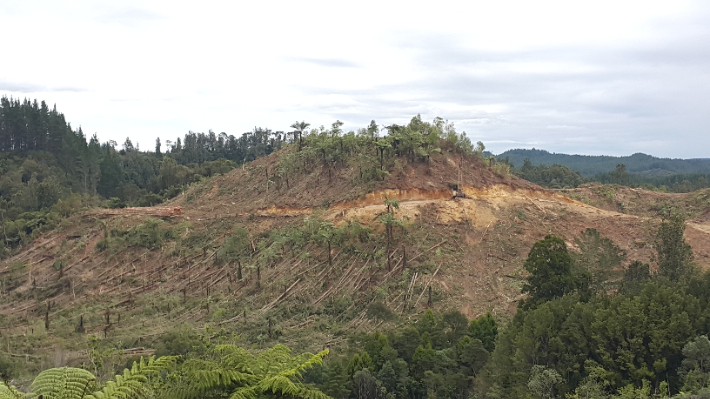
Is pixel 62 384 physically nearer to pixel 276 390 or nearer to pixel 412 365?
pixel 276 390

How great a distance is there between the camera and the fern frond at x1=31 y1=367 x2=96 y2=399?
4.85m

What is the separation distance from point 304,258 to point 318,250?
29.3 inches

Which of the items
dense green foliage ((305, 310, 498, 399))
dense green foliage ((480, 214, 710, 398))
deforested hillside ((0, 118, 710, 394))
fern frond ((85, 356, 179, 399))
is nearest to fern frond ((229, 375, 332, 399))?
fern frond ((85, 356, 179, 399))

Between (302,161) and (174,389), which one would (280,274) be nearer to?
Result: (302,161)

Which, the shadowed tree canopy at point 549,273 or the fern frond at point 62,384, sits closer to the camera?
the fern frond at point 62,384

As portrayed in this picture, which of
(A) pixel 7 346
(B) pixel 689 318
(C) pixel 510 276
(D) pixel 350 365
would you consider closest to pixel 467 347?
(D) pixel 350 365

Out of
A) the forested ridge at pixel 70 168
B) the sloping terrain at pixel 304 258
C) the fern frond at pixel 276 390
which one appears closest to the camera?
the fern frond at pixel 276 390

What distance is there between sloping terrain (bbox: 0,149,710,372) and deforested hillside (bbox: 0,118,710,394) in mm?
78

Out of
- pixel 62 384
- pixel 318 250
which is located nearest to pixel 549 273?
pixel 318 250

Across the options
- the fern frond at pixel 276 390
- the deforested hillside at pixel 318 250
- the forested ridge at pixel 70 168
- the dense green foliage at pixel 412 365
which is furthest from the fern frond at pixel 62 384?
the forested ridge at pixel 70 168

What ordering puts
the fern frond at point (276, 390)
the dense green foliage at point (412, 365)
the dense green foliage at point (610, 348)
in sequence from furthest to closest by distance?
the dense green foliage at point (412, 365) → the dense green foliage at point (610, 348) → the fern frond at point (276, 390)

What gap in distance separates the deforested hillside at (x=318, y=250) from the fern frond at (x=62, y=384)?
12.5m

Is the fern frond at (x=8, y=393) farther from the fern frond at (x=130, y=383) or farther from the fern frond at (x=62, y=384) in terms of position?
the fern frond at (x=130, y=383)

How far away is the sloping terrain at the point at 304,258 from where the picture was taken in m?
21.4
